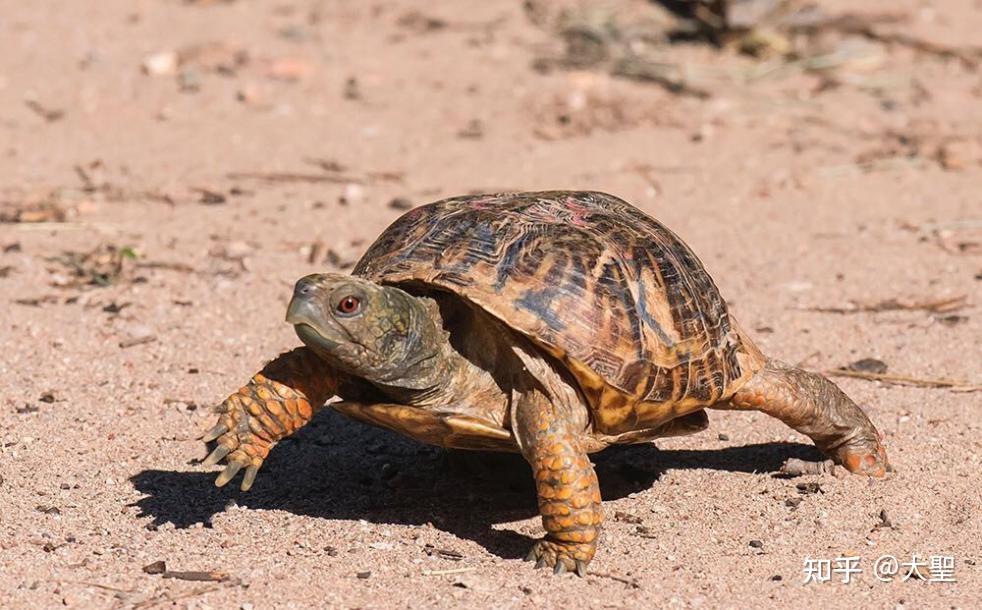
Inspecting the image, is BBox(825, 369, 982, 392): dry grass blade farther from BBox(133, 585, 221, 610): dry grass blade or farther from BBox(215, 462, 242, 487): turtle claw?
A: BBox(133, 585, 221, 610): dry grass blade

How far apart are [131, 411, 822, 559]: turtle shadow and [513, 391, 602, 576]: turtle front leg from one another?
9.8 inches

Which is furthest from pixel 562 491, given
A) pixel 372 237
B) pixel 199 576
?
pixel 372 237

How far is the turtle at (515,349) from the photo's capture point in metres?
4.39

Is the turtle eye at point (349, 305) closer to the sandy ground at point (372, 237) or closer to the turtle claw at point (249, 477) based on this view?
the turtle claw at point (249, 477)

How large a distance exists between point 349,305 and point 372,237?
3778mm

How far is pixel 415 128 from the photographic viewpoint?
33.1ft

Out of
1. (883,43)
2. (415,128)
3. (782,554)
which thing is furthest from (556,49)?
(782,554)

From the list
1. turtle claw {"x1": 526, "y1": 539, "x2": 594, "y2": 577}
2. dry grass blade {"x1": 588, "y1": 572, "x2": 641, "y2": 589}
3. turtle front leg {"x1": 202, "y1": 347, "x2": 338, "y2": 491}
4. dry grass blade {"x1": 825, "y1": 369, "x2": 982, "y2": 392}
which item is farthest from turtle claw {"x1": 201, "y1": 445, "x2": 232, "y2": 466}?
dry grass blade {"x1": 825, "y1": 369, "x2": 982, "y2": 392}

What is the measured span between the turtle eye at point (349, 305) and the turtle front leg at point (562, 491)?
0.72 meters

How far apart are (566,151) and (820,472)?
476 cm

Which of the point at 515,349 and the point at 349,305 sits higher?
the point at 349,305

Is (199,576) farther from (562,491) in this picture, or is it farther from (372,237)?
(372,237)

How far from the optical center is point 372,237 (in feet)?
26.1

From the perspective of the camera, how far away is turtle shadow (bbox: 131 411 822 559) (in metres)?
4.89
